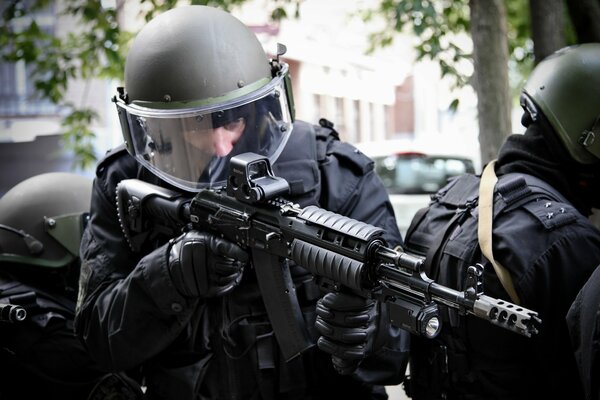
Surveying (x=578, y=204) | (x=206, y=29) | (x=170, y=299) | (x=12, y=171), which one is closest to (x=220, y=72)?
(x=206, y=29)

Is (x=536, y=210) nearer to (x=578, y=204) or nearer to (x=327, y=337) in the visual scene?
(x=578, y=204)

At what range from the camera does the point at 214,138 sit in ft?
7.63

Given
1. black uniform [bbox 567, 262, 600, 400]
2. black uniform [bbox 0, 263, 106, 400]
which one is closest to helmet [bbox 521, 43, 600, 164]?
black uniform [bbox 567, 262, 600, 400]

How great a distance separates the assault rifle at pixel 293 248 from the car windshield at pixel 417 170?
5493 mm

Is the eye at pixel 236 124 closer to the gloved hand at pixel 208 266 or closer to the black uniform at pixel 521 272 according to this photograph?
the gloved hand at pixel 208 266

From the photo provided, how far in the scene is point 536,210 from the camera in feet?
6.77

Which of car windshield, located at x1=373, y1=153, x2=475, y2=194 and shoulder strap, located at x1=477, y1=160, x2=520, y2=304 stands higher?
shoulder strap, located at x1=477, y1=160, x2=520, y2=304

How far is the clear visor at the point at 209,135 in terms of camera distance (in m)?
2.32

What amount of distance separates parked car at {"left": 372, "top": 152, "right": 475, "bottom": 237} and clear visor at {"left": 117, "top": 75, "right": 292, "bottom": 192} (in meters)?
5.29

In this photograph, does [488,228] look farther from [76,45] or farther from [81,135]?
[81,135]

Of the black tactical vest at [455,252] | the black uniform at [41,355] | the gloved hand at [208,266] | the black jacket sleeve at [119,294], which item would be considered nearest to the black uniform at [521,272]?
the black tactical vest at [455,252]

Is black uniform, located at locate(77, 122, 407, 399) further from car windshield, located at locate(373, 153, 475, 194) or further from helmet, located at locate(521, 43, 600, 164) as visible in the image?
car windshield, located at locate(373, 153, 475, 194)

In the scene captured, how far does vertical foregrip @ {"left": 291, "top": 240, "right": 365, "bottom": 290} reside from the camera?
5.74 feet

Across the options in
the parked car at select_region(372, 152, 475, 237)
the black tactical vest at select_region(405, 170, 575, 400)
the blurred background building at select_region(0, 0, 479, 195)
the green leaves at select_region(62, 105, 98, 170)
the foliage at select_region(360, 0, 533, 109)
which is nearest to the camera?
the black tactical vest at select_region(405, 170, 575, 400)
